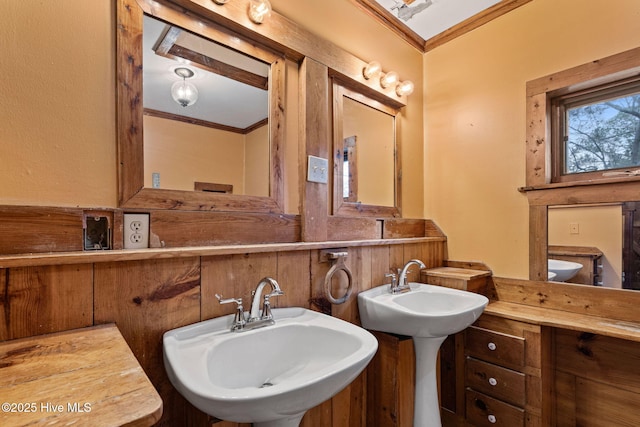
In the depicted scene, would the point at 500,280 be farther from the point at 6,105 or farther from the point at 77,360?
the point at 6,105

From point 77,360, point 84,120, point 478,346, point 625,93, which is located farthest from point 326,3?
point 478,346

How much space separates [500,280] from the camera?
1773 mm

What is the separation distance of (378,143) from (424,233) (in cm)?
71

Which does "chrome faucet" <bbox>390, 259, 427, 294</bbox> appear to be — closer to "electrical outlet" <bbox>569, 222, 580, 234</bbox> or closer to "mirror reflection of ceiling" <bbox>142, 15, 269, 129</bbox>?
"electrical outlet" <bbox>569, 222, 580, 234</bbox>

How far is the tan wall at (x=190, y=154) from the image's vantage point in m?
1.03

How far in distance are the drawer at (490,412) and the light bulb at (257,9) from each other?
204 cm

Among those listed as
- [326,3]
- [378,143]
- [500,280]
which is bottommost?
[500,280]

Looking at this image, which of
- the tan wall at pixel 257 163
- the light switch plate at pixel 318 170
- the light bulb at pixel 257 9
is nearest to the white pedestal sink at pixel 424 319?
the light switch plate at pixel 318 170

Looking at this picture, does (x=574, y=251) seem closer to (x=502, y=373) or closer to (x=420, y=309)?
(x=502, y=373)

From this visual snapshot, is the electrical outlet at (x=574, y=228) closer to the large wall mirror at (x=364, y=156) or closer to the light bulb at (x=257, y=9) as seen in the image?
the large wall mirror at (x=364, y=156)

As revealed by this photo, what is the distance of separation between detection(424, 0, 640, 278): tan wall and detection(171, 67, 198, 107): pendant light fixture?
1570 millimetres

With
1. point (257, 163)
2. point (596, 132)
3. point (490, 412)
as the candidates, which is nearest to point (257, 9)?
point (257, 163)

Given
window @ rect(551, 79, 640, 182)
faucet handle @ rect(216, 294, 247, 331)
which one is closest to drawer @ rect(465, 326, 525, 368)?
window @ rect(551, 79, 640, 182)

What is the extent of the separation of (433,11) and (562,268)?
5.33 ft
